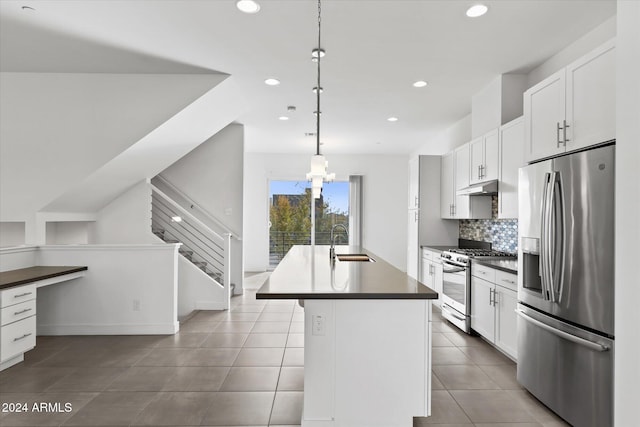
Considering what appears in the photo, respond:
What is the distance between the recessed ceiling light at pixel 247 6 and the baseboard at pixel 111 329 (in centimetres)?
328

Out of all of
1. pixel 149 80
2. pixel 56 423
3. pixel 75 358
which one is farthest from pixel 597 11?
pixel 75 358

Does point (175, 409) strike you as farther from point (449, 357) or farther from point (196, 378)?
point (449, 357)

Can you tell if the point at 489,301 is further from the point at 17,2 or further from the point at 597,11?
the point at 17,2

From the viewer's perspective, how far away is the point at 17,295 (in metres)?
3.09

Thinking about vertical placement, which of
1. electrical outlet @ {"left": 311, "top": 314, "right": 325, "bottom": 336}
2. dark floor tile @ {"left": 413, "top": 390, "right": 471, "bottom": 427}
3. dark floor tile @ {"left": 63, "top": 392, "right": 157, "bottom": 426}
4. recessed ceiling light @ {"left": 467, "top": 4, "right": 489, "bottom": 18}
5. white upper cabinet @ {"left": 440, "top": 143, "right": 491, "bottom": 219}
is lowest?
dark floor tile @ {"left": 63, "top": 392, "right": 157, "bottom": 426}

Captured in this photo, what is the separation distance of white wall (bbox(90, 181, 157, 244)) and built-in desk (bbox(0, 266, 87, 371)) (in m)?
1.62

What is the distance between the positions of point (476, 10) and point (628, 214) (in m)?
2.32

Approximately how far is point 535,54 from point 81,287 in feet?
17.4

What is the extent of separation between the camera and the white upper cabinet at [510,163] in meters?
3.53

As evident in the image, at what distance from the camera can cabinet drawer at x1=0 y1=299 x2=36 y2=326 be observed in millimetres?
2959

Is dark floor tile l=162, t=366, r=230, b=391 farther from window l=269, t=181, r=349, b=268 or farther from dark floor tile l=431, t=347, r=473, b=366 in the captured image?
window l=269, t=181, r=349, b=268

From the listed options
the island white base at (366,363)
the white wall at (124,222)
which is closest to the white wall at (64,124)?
the white wall at (124,222)

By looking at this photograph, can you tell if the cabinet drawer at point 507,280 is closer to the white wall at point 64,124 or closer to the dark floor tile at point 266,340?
the dark floor tile at point 266,340

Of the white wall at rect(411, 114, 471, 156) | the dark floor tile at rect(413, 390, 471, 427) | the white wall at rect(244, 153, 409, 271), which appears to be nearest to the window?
the white wall at rect(244, 153, 409, 271)
